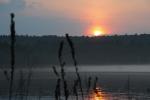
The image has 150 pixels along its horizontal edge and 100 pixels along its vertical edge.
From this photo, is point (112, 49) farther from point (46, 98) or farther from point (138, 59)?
point (46, 98)

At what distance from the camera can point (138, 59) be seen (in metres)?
80.9

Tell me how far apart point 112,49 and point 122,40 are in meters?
3.05

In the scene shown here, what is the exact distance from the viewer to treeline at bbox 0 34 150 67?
75938mm

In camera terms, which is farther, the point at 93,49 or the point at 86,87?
the point at 93,49

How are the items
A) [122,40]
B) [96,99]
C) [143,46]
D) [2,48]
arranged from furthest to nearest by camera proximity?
[122,40] < [143,46] < [2,48] < [96,99]

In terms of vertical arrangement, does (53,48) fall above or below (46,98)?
above

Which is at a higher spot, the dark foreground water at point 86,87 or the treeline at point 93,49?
the treeline at point 93,49

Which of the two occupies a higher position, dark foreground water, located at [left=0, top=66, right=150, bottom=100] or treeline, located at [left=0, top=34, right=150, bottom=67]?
treeline, located at [left=0, top=34, right=150, bottom=67]

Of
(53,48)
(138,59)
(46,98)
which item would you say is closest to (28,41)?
(53,48)

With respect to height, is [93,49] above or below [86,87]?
above

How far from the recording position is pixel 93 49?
91188 mm

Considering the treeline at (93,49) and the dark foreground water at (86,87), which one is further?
the treeline at (93,49)

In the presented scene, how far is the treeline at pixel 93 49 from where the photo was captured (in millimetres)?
75938

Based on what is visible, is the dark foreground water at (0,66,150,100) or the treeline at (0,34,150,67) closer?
the dark foreground water at (0,66,150,100)
